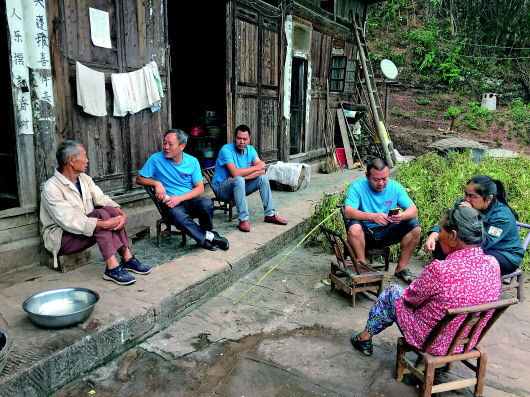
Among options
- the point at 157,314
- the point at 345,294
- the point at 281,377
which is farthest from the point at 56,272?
the point at 345,294

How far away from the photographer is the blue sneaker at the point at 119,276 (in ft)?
12.6

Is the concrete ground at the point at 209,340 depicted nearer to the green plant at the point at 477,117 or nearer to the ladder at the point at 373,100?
the ladder at the point at 373,100

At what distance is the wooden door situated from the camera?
7.35 meters

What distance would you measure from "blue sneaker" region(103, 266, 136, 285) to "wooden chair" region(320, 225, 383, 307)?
191 cm

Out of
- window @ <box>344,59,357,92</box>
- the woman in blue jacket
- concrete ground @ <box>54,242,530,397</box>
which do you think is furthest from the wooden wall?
window @ <box>344,59,357,92</box>

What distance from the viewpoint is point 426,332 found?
2682mm

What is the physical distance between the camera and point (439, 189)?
21.8 ft

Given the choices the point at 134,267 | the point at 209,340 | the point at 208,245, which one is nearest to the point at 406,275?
the point at 208,245

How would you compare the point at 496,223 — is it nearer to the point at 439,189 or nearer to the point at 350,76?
the point at 439,189

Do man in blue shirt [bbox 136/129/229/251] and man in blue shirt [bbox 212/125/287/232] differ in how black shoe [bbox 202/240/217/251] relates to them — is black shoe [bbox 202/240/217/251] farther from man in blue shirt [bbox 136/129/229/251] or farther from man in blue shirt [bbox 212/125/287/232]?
man in blue shirt [bbox 212/125/287/232]

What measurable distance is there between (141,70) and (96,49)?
24.8 inches

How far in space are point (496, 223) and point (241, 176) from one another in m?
3.11

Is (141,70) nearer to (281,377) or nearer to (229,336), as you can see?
(229,336)

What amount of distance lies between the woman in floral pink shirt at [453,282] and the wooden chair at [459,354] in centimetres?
6
